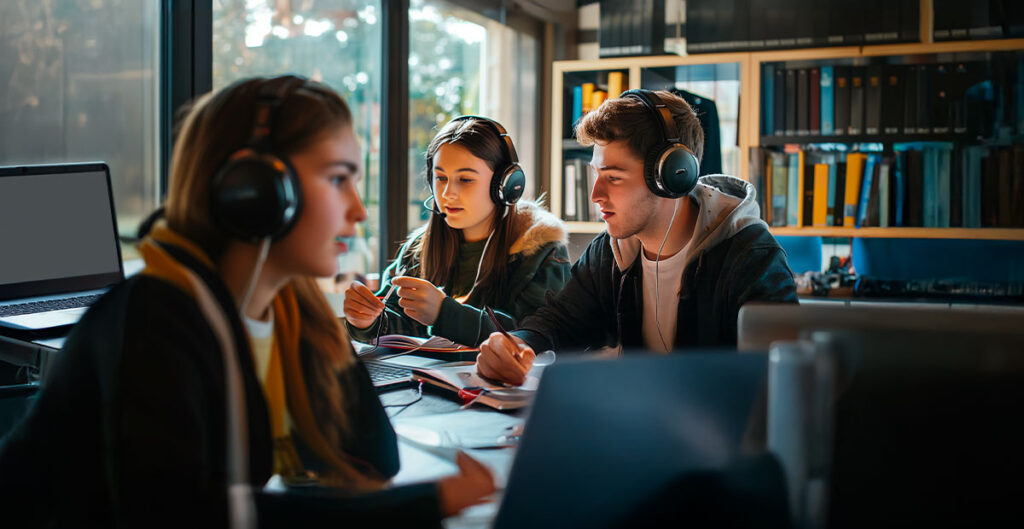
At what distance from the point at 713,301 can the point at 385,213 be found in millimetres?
1677

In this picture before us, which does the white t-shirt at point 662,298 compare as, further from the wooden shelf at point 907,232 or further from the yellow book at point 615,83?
the yellow book at point 615,83

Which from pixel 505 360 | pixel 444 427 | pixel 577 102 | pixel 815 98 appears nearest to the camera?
pixel 444 427

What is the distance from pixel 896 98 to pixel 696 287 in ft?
5.82

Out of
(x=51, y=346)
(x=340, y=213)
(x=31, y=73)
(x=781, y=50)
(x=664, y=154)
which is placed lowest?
(x=51, y=346)

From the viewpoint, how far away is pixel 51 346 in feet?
4.93

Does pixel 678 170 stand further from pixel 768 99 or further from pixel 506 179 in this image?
pixel 768 99

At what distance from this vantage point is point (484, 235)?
225 centimetres

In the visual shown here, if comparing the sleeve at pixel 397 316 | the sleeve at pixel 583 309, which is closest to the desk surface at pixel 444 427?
the sleeve at pixel 583 309

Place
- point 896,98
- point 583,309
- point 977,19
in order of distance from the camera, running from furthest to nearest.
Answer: point 896,98
point 977,19
point 583,309

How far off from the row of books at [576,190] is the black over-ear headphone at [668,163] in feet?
5.82

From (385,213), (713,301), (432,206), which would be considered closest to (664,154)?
(713,301)

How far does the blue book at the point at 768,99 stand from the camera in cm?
A: 324

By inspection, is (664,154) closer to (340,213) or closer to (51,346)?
(340,213)

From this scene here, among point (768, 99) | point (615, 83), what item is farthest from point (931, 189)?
point (615, 83)
